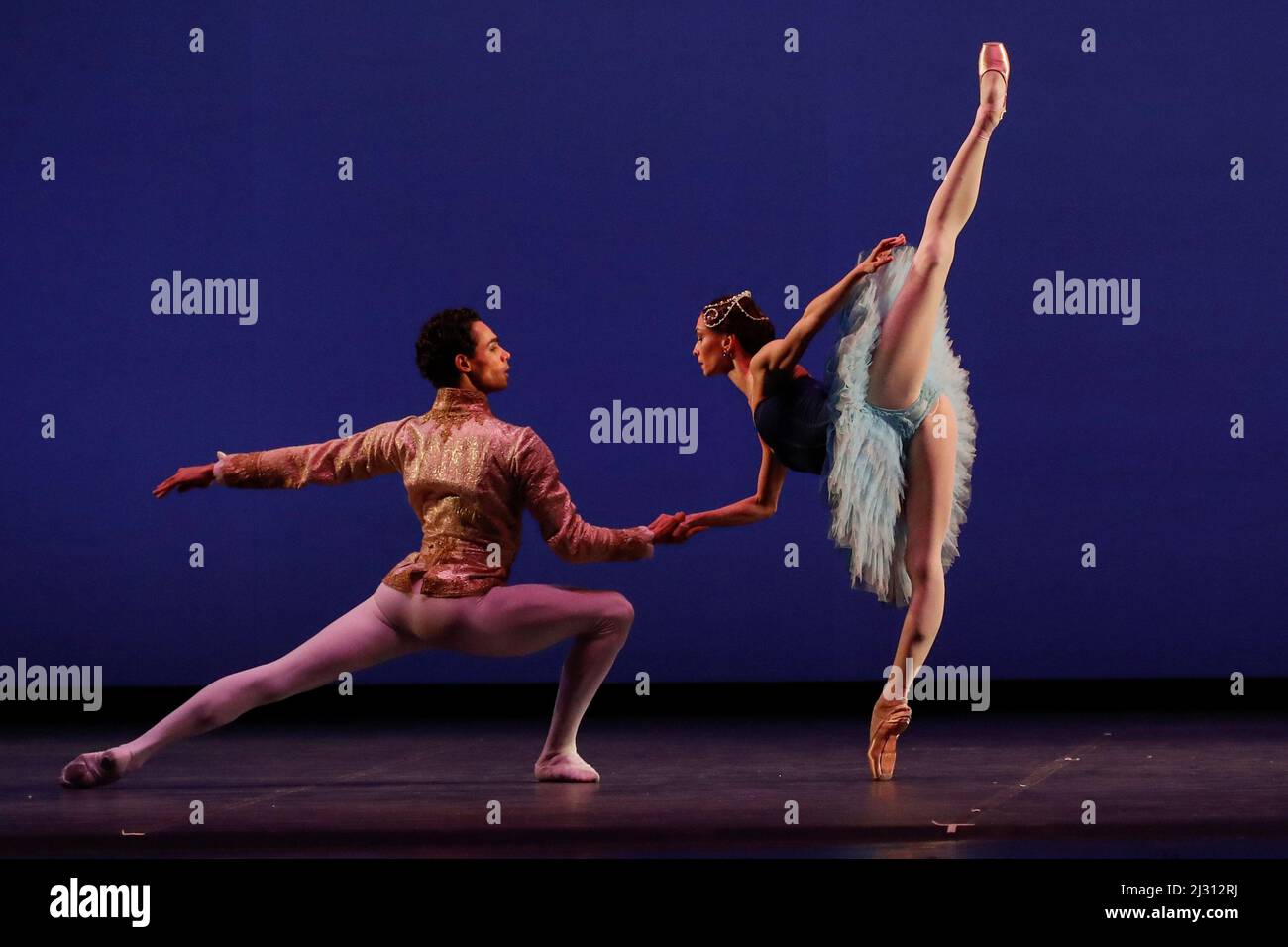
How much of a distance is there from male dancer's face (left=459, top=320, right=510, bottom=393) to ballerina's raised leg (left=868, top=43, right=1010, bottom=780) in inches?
36.0

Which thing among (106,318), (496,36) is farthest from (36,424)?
(496,36)

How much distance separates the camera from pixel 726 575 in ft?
20.1

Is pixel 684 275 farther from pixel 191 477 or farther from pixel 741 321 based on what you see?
pixel 191 477

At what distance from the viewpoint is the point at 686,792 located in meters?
3.91

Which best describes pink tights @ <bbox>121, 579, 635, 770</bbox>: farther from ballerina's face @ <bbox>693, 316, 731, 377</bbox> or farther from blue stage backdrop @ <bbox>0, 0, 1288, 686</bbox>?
blue stage backdrop @ <bbox>0, 0, 1288, 686</bbox>

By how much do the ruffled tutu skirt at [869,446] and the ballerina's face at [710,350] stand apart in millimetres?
287

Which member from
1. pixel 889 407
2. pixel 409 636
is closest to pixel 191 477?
pixel 409 636

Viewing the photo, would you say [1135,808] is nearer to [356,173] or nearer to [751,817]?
[751,817]

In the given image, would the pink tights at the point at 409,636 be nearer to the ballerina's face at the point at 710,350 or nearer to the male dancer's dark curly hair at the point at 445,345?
the male dancer's dark curly hair at the point at 445,345

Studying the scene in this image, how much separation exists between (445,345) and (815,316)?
2.98ft

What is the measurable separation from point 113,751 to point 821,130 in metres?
3.41

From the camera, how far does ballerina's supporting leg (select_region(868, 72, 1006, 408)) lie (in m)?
4.08

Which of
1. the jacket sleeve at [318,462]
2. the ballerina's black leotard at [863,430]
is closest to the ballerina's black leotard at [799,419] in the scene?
the ballerina's black leotard at [863,430]

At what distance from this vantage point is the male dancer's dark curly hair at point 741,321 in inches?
170
